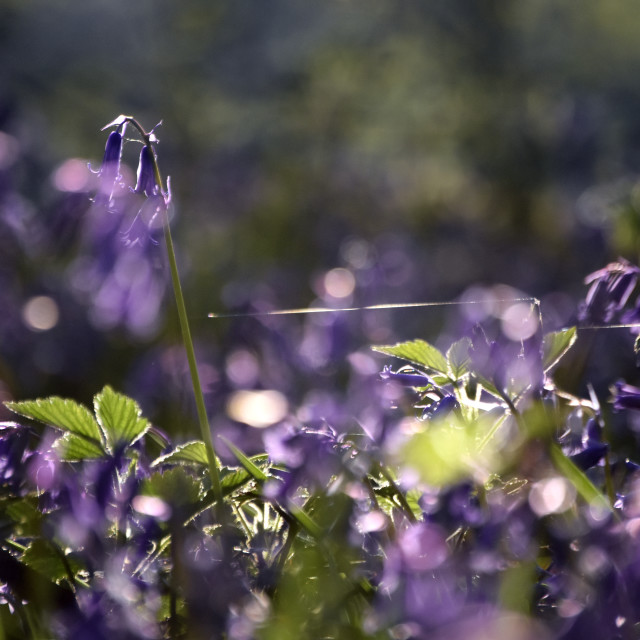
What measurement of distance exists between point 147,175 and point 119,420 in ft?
0.61

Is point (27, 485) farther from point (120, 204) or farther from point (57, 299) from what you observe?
point (57, 299)

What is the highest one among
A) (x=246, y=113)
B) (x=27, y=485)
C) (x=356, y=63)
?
(x=27, y=485)

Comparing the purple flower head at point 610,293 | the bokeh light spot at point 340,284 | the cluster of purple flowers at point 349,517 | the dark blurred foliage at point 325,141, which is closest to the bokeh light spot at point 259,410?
the cluster of purple flowers at point 349,517

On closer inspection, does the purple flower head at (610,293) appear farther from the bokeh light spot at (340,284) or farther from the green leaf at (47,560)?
the bokeh light spot at (340,284)

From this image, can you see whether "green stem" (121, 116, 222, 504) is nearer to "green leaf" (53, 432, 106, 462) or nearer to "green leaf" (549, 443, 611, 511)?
"green leaf" (53, 432, 106, 462)

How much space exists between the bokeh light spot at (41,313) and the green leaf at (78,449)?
8.31ft

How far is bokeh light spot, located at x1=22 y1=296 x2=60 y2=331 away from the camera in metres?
2.98

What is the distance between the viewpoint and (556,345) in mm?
564

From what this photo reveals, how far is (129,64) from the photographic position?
9.23 m

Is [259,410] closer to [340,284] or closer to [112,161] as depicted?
[112,161]

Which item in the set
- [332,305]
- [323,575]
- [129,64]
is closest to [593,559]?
[323,575]

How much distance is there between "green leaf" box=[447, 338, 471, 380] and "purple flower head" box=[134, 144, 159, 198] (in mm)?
229

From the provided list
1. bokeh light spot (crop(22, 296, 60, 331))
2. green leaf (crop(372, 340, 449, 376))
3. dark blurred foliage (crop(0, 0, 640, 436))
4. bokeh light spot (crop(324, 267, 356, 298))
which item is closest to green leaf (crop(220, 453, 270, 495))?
green leaf (crop(372, 340, 449, 376))

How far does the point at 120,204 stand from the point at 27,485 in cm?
36
